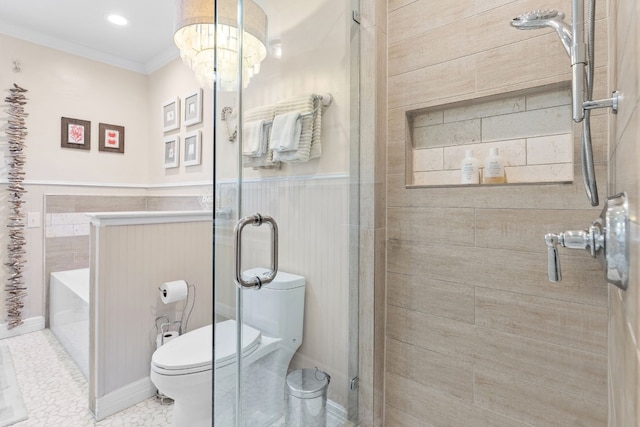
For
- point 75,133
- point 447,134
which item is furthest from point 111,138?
point 447,134

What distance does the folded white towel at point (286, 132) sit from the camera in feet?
4.66

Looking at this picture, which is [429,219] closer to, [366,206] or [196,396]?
[366,206]

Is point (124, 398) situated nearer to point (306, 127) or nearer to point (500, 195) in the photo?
point (306, 127)

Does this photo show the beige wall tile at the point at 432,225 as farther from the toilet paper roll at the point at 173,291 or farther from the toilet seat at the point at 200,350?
the toilet paper roll at the point at 173,291

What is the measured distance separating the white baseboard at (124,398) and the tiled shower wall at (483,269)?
1482mm

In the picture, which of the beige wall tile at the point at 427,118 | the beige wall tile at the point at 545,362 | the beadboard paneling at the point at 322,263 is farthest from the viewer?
the beadboard paneling at the point at 322,263

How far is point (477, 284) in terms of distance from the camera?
4.03ft

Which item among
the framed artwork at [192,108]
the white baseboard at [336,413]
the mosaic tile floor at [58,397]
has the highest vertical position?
the framed artwork at [192,108]

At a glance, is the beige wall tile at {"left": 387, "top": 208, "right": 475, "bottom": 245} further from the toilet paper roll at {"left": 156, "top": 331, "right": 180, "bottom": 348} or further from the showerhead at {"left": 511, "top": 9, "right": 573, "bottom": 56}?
the toilet paper roll at {"left": 156, "top": 331, "right": 180, "bottom": 348}

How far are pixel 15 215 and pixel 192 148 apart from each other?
61.4 inches

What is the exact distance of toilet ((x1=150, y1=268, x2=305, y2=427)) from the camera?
1201 millimetres

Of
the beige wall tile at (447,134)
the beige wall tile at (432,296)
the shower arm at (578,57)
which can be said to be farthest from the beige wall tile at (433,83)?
the beige wall tile at (432,296)

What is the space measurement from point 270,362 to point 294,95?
1.18 metres

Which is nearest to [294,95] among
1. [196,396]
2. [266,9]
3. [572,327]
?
[266,9]
